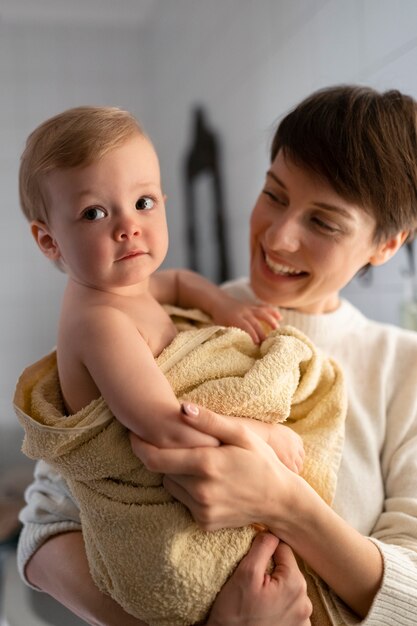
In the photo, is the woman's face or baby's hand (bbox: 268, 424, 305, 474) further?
the woman's face

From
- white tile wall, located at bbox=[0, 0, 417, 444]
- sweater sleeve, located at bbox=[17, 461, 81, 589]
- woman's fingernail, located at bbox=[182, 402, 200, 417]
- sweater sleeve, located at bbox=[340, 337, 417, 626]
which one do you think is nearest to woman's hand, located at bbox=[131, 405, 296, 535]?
woman's fingernail, located at bbox=[182, 402, 200, 417]

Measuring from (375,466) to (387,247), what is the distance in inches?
13.9

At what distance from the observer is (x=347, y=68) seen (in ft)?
4.96

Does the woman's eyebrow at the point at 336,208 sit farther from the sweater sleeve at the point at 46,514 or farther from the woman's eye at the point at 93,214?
the sweater sleeve at the point at 46,514

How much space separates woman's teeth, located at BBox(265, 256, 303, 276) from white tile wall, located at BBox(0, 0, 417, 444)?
0.59 m

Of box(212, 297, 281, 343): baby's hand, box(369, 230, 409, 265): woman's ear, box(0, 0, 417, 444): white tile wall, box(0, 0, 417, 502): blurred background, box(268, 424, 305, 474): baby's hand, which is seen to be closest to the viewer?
box(268, 424, 305, 474): baby's hand

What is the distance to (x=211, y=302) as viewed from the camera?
97 centimetres

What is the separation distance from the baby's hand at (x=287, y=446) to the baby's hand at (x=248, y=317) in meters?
0.15

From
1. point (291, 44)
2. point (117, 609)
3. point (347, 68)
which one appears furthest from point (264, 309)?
point (291, 44)

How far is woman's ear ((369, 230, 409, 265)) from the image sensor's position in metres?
1.04

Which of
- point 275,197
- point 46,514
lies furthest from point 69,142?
point 46,514

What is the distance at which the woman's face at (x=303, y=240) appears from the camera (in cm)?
96

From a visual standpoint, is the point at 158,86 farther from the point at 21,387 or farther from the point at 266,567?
the point at 266,567

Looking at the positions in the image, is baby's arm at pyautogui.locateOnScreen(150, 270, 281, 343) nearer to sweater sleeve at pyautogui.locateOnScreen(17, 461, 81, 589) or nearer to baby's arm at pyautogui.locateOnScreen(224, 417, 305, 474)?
baby's arm at pyautogui.locateOnScreen(224, 417, 305, 474)
